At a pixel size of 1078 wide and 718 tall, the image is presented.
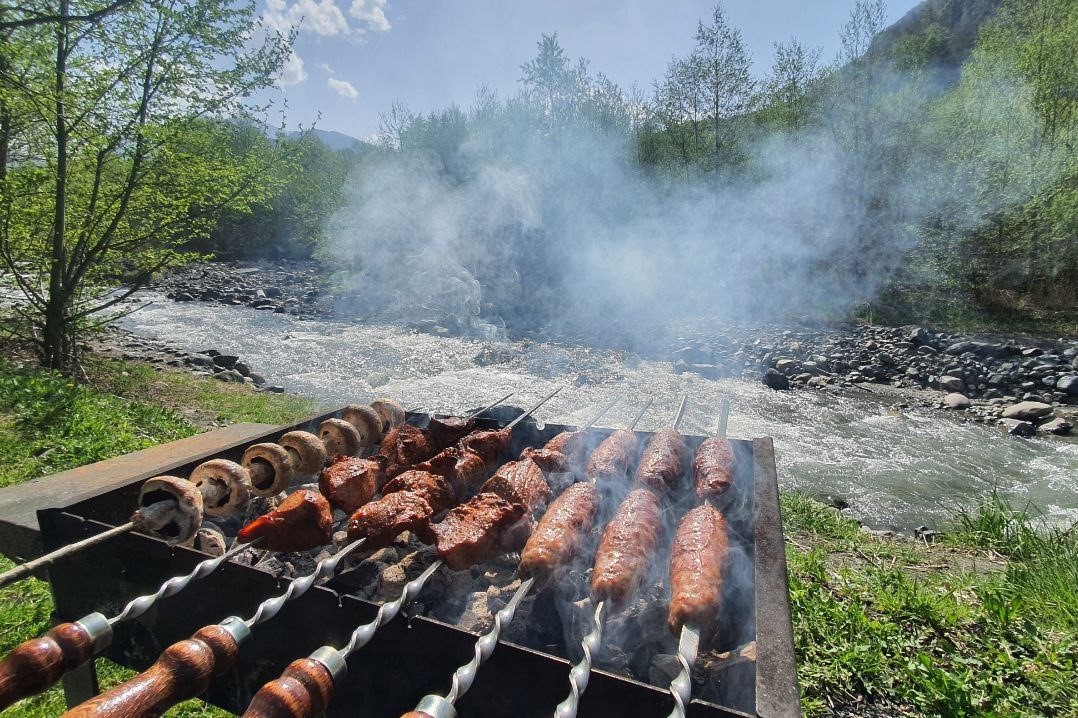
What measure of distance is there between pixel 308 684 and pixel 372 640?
279mm

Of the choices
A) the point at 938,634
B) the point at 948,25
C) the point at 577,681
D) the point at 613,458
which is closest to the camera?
the point at 577,681

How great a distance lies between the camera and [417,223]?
1019 inches

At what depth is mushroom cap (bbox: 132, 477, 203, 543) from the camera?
2.11 metres

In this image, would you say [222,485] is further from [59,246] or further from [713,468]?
[59,246]

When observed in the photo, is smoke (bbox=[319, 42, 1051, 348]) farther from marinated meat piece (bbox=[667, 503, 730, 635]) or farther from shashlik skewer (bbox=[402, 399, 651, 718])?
shashlik skewer (bbox=[402, 399, 651, 718])

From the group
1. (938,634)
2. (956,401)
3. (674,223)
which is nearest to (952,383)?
(956,401)

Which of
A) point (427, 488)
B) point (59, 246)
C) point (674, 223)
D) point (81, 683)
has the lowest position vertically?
point (81, 683)

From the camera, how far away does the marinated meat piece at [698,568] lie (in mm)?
1773

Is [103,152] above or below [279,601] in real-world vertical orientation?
above

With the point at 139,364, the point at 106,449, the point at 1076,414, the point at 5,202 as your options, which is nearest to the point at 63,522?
the point at 106,449

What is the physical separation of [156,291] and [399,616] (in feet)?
85.1

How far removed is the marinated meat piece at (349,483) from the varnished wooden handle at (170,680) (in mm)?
1177

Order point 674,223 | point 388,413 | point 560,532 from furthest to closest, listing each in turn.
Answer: point 674,223 < point 388,413 < point 560,532

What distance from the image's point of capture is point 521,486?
2730 mm
